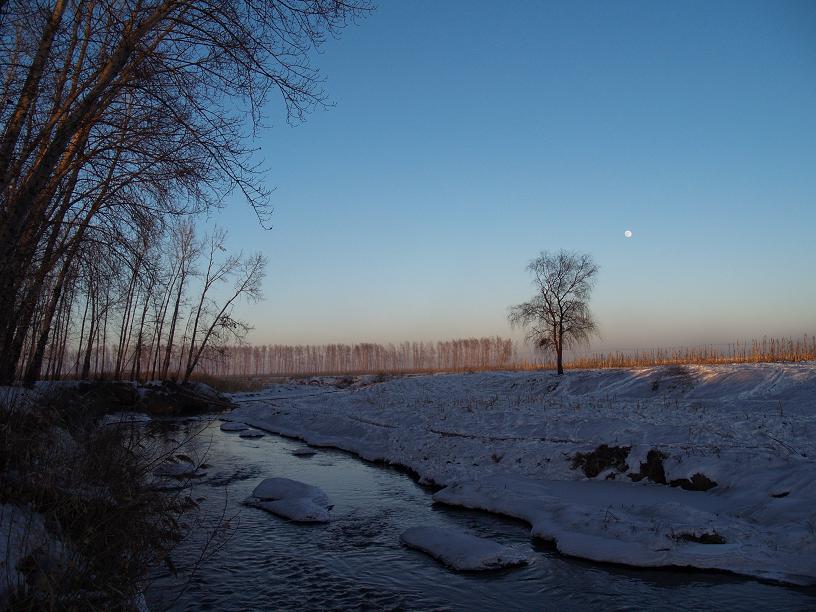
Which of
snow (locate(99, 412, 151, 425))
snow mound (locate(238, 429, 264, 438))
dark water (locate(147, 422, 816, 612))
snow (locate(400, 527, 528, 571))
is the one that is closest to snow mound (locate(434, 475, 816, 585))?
dark water (locate(147, 422, 816, 612))

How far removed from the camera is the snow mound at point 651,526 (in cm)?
715

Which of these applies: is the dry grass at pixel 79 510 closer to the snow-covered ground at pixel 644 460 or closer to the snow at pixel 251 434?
the snow-covered ground at pixel 644 460

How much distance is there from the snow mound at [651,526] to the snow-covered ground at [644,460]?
20 millimetres

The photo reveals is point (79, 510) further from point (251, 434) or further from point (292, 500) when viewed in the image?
point (251, 434)

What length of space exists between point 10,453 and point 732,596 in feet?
26.8

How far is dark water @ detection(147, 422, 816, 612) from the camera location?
6117mm

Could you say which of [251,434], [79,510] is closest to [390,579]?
[79,510]

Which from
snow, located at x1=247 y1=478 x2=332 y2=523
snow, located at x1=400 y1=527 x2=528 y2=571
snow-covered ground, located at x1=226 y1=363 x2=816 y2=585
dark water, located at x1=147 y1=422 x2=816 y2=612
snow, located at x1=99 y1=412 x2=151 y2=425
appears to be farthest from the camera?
snow, located at x1=247 y1=478 x2=332 y2=523

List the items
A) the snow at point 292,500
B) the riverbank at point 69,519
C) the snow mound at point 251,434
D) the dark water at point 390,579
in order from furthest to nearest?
1. the snow mound at point 251,434
2. the snow at point 292,500
3. the dark water at point 390,579
4. the riverbank at point 69,519

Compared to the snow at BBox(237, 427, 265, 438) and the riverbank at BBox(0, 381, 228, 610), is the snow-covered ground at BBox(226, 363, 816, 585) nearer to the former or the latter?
the snow at BBox(237, 427, 265, 438)

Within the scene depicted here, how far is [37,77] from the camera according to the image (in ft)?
19.9

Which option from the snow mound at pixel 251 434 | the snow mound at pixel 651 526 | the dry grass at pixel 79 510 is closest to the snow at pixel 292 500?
the snow mound at pixel 651 526

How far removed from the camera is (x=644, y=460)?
11.1m

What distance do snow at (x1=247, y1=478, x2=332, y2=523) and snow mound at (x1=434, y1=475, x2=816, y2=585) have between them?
8.07 ft
